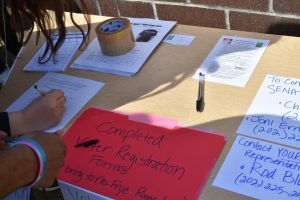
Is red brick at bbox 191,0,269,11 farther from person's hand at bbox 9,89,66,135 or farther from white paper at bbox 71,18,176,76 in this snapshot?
person's hand at bbox 9,89,66,135

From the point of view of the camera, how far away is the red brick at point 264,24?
46.1 inches

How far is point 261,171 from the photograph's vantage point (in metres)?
0.77

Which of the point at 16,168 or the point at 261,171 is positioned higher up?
the point at 16,168

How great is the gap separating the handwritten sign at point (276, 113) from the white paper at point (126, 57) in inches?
13.7

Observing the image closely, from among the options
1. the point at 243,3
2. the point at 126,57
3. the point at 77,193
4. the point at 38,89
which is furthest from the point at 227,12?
the point at 77,193

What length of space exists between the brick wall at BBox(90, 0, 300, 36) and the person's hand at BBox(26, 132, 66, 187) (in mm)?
693

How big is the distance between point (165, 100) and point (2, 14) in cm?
58

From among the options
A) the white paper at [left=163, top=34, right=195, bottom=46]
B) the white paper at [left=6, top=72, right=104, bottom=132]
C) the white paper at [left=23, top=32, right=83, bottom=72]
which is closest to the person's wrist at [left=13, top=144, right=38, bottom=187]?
the white paper at [left=6, top=72, right=104, bottom=132]

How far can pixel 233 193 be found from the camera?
29.4 inches

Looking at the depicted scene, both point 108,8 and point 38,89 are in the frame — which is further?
point 108,8

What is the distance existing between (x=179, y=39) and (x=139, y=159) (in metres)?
0.46

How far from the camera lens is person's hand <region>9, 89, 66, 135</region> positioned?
1005 mm

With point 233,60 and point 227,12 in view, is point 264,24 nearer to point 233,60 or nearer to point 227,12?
point 227,12

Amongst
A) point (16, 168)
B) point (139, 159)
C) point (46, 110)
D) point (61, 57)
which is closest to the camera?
point (16, 168)
